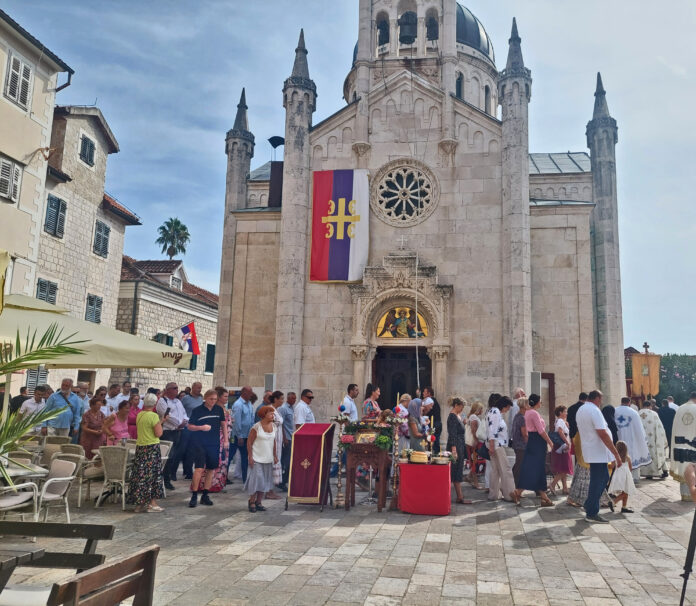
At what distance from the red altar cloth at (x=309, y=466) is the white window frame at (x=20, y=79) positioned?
1421 cm

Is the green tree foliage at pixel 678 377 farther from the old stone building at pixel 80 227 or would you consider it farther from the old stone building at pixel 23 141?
the old stone building at pixel 23 141

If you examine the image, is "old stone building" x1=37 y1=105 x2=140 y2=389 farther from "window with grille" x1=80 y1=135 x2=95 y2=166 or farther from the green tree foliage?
the green tree foliage

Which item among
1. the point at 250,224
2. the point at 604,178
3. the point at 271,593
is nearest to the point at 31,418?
the point at 271,593

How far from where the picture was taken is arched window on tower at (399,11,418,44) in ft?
73.5

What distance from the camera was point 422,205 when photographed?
18891 mm

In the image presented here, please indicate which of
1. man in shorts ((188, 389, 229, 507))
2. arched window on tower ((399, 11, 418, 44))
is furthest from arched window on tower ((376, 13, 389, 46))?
man in shorts ((188, 389, 229, 507))

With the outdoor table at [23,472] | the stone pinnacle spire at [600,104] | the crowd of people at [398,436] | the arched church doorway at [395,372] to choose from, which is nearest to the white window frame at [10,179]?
the crowd of people at [398,436]

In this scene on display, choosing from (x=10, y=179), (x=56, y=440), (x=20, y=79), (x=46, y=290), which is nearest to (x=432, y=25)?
(x=20, y=79)

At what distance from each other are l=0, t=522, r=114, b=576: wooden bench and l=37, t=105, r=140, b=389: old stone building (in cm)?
1687

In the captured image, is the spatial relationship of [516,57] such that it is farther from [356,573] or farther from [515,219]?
[356,573]

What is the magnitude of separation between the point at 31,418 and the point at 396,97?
17.9 metres

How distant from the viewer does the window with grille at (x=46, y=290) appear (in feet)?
63.1


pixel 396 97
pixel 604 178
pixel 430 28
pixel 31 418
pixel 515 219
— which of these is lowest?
pixel 31 418

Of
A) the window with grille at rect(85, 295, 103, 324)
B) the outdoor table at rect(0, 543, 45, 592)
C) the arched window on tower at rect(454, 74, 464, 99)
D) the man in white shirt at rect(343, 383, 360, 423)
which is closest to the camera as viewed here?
the outdoor table at rect(0, 543, 45, 592)
